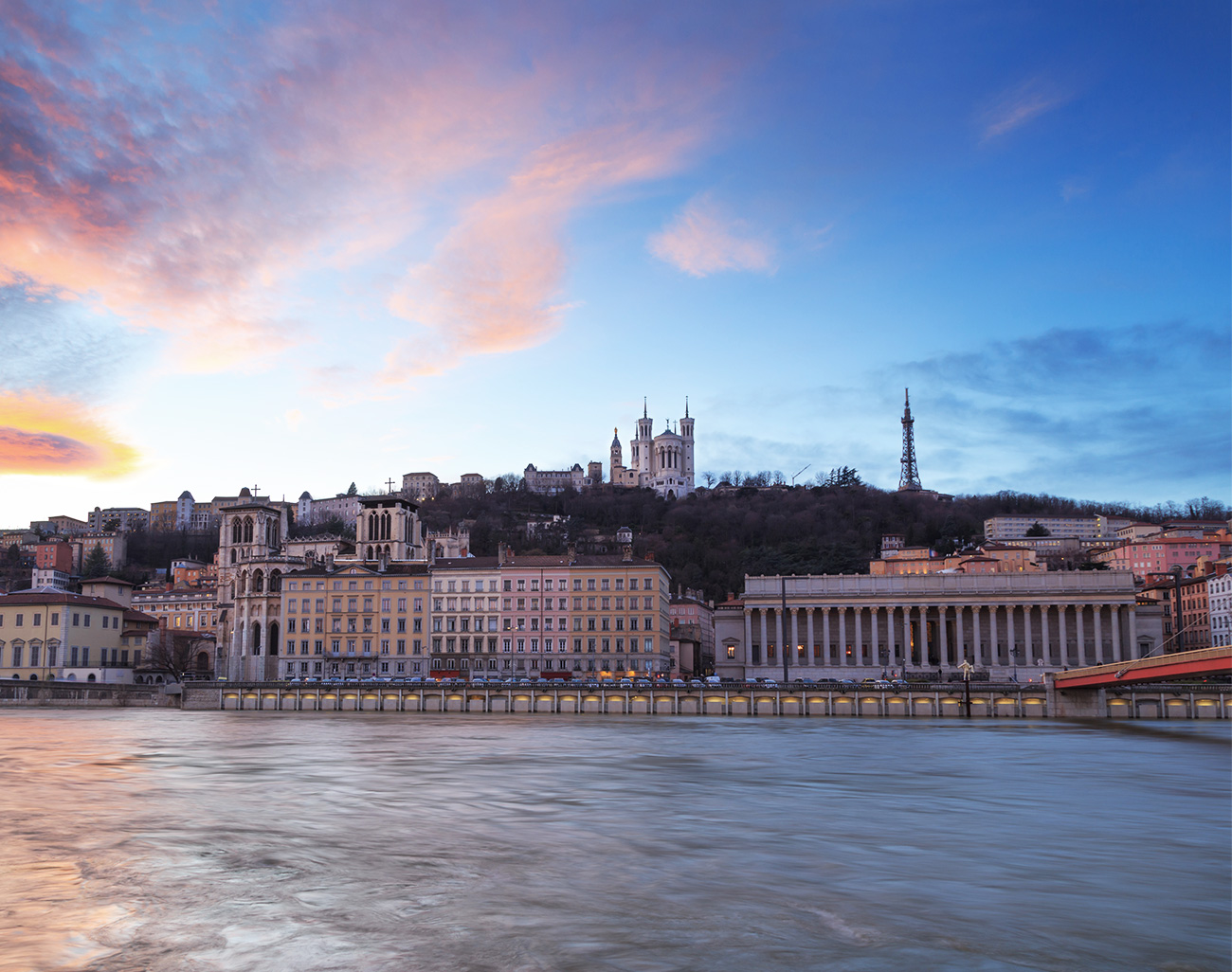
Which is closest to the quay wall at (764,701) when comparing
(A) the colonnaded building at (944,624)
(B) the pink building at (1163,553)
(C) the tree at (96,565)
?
(A) the colonnaded building at (944,624)

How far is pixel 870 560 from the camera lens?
163 meters

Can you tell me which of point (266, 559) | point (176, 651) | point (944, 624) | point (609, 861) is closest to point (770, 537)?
point (944, 624)

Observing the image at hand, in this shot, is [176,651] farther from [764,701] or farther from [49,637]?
[764,701]

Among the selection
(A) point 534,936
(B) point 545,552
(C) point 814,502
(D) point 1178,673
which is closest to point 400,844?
(A) point 534,936

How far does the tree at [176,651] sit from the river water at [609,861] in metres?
71.3

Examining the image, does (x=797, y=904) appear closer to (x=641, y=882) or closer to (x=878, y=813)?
(x=641, y=882)

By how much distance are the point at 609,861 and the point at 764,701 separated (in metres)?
65.7

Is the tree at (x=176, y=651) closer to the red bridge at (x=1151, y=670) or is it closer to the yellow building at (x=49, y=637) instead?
the yellow building at (x=49, y=637)

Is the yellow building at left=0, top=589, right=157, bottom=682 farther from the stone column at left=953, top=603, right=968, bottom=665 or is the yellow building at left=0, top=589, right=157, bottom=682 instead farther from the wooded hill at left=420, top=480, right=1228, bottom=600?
the stone column at left=953, top=603, right=968, bottom=665

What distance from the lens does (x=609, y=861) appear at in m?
22.0

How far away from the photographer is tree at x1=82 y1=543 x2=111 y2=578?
180625 millimetres

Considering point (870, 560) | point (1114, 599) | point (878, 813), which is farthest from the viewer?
point (870, 560)

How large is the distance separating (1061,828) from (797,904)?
42.6 feet

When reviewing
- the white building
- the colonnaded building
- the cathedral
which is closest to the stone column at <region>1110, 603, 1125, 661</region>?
the colonnaded building
